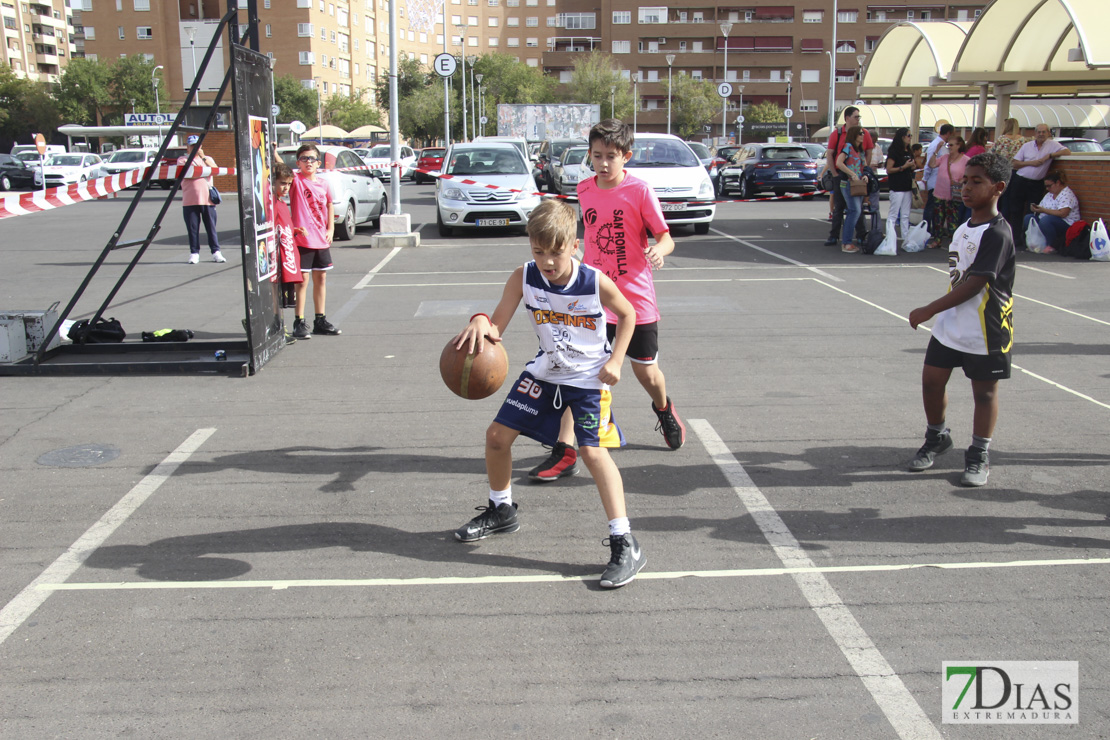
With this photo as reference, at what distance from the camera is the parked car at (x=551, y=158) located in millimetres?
29266

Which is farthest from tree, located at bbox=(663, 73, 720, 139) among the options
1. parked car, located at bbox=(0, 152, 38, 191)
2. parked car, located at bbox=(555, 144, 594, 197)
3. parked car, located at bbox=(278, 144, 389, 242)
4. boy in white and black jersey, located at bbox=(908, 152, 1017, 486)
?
boy in white and black jersey, located at bbox=(908, 152, 1017, 486)

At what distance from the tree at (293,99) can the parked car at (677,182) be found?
76708mm

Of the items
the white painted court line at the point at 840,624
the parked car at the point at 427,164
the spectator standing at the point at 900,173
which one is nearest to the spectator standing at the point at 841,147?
the spectator standing at the point at 900,173

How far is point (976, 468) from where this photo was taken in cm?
525

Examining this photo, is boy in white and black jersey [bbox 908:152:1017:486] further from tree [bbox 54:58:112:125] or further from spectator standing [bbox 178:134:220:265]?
tree [bbox 54:58:112:125]

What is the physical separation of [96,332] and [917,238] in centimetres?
1192

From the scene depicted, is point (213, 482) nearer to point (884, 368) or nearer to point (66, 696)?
point (66, 696)

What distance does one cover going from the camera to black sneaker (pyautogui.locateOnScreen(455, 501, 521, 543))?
454 cm

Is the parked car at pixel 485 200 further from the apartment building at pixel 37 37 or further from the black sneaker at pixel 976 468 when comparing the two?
the apartment building at pixel 37 37

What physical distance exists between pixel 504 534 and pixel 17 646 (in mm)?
2053

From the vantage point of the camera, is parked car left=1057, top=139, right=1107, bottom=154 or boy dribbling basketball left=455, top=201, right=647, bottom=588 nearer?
boy dribbling basketball left=455, top=201, right=647, bottom=588

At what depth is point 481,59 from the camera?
4279 inches

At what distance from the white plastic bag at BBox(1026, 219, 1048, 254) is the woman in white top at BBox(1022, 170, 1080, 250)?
0.05 metres

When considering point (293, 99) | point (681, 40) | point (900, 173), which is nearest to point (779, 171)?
point (900, 173)
